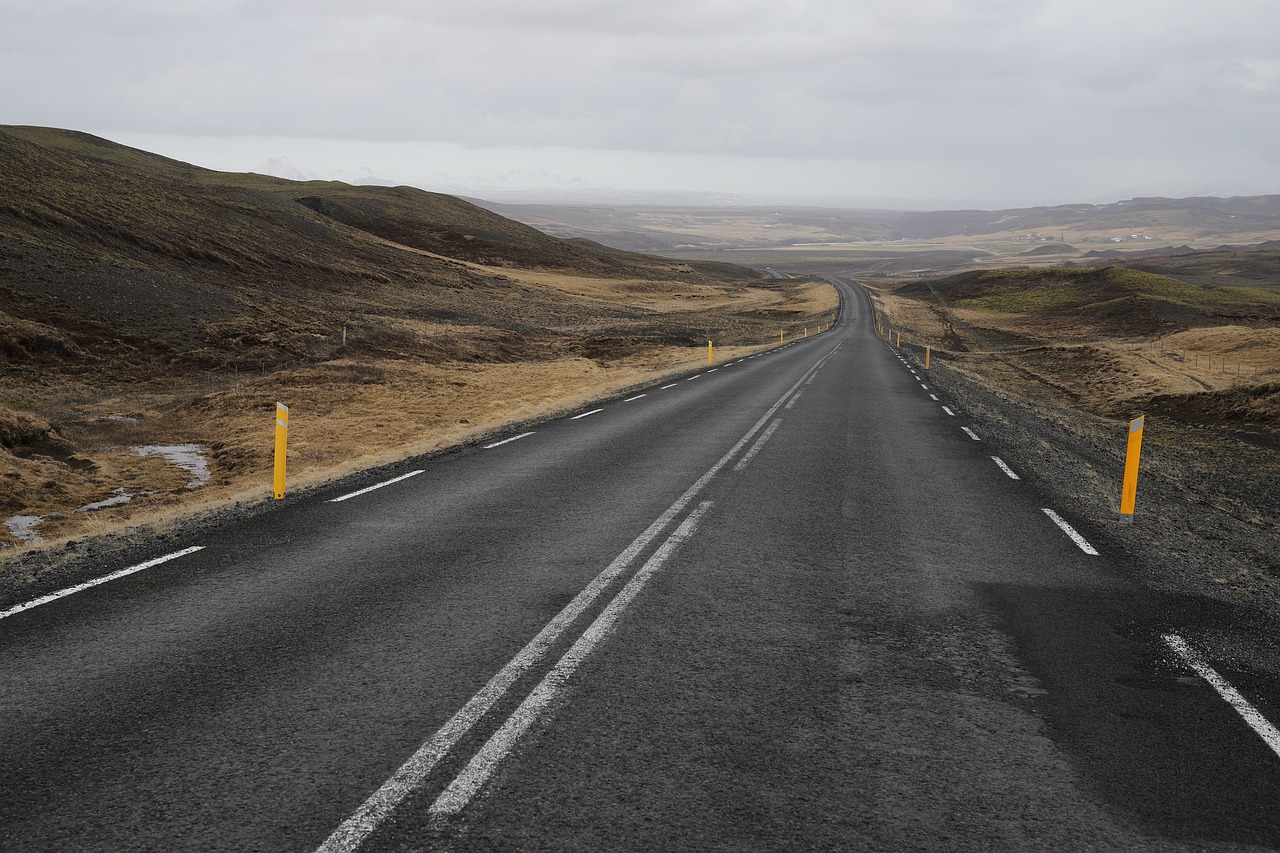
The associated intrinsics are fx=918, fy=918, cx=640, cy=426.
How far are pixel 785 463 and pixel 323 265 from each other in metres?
65.9

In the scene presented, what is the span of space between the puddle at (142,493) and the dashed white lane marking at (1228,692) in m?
13.3

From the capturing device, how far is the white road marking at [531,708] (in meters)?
4.21

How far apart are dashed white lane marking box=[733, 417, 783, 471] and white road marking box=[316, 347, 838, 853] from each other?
5.39m

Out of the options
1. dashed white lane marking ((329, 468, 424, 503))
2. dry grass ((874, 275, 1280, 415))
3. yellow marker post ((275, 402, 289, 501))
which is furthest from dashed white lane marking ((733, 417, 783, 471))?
dry grass ((874, 275, 1280, 415))

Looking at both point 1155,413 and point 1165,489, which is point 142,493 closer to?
point 1165,489

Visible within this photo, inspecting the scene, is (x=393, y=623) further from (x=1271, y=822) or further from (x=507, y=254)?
(x=507, y=254)

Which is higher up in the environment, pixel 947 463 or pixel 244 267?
pixel 244 267

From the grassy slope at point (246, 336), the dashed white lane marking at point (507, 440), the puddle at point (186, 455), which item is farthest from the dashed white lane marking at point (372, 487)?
the puddle at point (186, 455)

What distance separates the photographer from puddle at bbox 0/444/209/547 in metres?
13.7

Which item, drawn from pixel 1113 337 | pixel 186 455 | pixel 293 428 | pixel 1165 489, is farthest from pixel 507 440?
pixel 1113 337

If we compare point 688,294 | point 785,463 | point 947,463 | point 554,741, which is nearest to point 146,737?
point 554,741

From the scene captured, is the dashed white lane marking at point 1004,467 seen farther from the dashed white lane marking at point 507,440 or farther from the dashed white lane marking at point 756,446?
the dashed white lane marking at point 507,440

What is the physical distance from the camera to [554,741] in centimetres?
477

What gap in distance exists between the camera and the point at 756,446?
15930 mm
